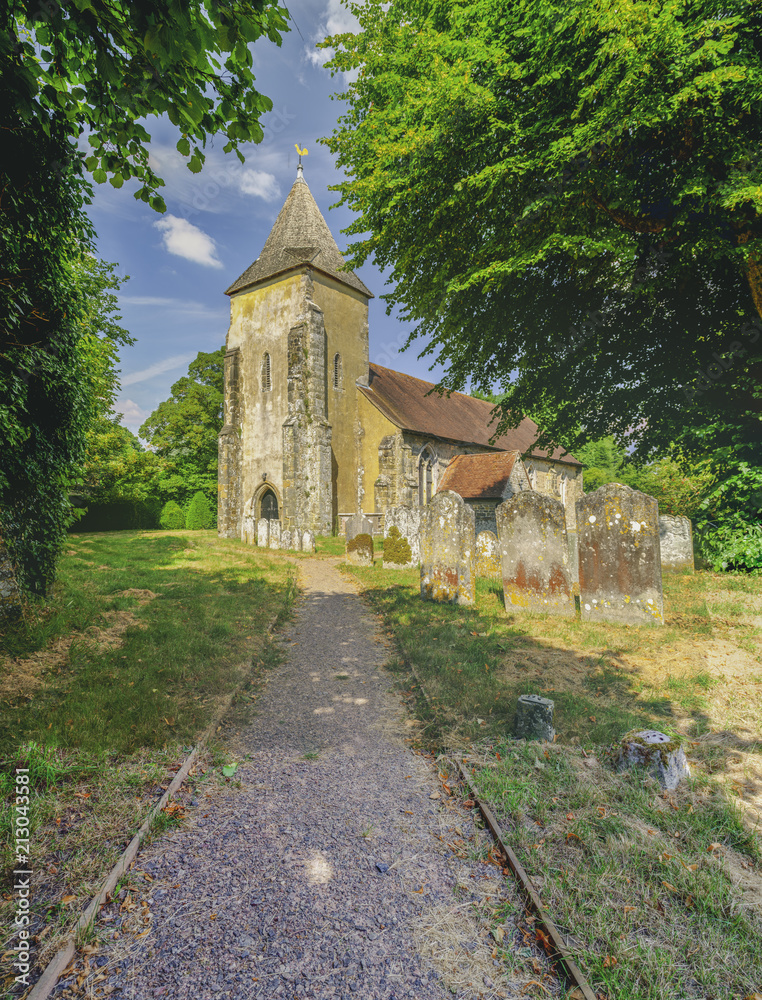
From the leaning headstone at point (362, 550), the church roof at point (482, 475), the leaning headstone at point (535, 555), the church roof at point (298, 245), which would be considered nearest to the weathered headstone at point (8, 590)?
the leaning headstone at point (535, 555)

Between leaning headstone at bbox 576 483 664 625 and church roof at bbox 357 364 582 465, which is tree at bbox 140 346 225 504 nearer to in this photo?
church roof at bbox 357 364 582 465

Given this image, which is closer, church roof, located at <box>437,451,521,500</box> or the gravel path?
the gravel path

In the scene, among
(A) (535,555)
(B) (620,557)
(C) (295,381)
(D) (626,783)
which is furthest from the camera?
(C) (295,381)

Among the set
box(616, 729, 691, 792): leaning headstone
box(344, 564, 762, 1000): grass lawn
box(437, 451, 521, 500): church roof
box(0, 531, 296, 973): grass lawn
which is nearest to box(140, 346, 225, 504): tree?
box(437, 451, 521, 500): church roof

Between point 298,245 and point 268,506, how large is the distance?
41.5 feet

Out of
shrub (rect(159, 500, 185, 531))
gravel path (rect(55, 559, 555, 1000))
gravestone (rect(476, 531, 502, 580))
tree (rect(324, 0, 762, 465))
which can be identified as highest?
tree (rect(324, 0, 762, 465))

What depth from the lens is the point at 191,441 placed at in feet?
103

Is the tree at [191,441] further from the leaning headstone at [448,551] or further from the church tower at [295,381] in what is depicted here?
the leaning headstone at [448,551]

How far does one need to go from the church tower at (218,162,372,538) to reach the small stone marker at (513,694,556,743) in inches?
613

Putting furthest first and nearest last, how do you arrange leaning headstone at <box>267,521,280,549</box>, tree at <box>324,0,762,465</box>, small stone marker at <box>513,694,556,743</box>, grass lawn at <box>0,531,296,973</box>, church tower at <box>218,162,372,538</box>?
church tower at <box>218,162,372,538</box> → leaning headstone at <box>267,521,280,549</box> → tree at <box>324,0,762,465</box> → small stone marker at <box>513,694,556,743</box> → grass lawn at <box>0,531,296,973</box>

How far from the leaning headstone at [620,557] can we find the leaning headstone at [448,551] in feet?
6.72

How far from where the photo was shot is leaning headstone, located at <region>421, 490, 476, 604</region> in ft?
28.6

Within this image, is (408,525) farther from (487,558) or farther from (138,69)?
(138,69)

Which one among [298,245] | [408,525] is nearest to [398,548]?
[408,525]
